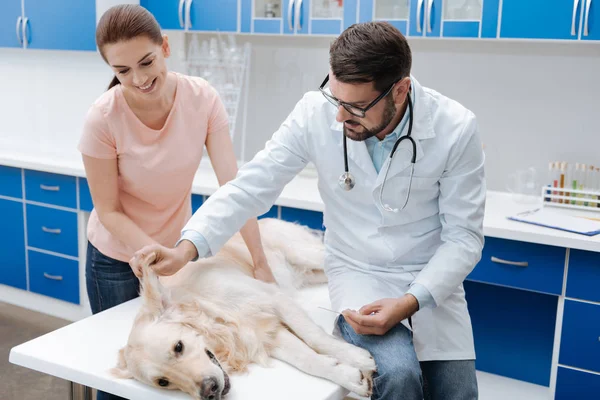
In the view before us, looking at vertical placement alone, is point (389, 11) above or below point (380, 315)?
above

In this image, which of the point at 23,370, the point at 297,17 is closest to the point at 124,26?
the point at 297,17

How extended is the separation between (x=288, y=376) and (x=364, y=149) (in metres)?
0.62

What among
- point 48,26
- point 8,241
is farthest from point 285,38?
point 8,241

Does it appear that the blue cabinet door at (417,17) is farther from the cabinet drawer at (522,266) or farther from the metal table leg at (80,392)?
the metal table leg at (80,392)

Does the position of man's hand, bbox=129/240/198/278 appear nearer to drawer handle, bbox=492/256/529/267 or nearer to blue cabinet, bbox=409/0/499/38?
drawer handle, bbox=492/256/529/267

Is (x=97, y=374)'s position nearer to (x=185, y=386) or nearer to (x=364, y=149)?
(x=185, y=386)

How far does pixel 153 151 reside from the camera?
2086 millimetres

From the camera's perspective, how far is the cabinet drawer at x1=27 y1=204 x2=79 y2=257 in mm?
3961

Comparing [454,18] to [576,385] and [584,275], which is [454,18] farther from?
[576,385]

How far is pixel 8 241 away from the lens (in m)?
4.27

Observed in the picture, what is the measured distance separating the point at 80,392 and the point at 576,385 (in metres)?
2.00

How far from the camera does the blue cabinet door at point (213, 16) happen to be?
3631 millimetres

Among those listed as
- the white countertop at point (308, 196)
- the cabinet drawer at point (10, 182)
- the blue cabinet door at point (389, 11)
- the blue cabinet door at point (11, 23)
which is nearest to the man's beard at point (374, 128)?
the white countertop at point (308, 196)

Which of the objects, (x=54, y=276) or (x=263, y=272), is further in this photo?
(x=54, y=276)
